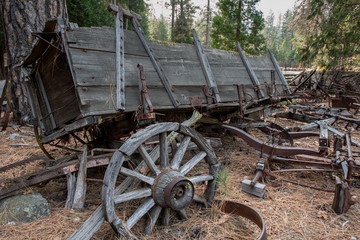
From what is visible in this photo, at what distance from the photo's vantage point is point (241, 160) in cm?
415

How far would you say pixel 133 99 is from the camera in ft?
9.57

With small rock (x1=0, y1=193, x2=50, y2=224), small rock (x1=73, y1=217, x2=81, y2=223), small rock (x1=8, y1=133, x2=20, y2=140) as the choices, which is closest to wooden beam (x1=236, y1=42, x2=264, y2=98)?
small rock (x1=73, y1=217, x2=81, y2=223)

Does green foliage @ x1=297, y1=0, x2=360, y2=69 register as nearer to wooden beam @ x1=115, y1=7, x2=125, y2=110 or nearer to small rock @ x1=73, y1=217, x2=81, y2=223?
wooden beam @ x1=115, y1=7, x2=125, y2=110

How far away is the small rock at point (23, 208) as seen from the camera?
7.45 ft

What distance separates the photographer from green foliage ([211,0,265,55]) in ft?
46.0

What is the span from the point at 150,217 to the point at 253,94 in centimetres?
352

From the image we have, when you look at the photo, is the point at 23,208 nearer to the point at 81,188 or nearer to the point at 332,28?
the point at 81,188

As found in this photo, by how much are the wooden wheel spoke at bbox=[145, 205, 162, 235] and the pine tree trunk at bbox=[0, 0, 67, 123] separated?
15.5 feet

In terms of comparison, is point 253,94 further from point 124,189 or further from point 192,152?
point 124,189

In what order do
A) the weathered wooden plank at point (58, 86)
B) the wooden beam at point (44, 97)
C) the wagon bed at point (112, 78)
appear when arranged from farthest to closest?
the wooden beam at point (44, 97)
the weathered wooden plank at point (58, 86)
the wagon bed at point (112, 78)

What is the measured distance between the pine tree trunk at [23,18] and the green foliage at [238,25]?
35.3ft

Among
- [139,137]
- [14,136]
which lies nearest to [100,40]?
[139,137]

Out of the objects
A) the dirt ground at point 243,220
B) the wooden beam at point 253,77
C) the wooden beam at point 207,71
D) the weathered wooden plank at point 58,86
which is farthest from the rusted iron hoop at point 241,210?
the wooden beam at point 253,77

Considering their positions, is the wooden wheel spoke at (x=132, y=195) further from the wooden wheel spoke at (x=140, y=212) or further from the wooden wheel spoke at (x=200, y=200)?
the wooden wheel spoke at (x=200, y=200)
